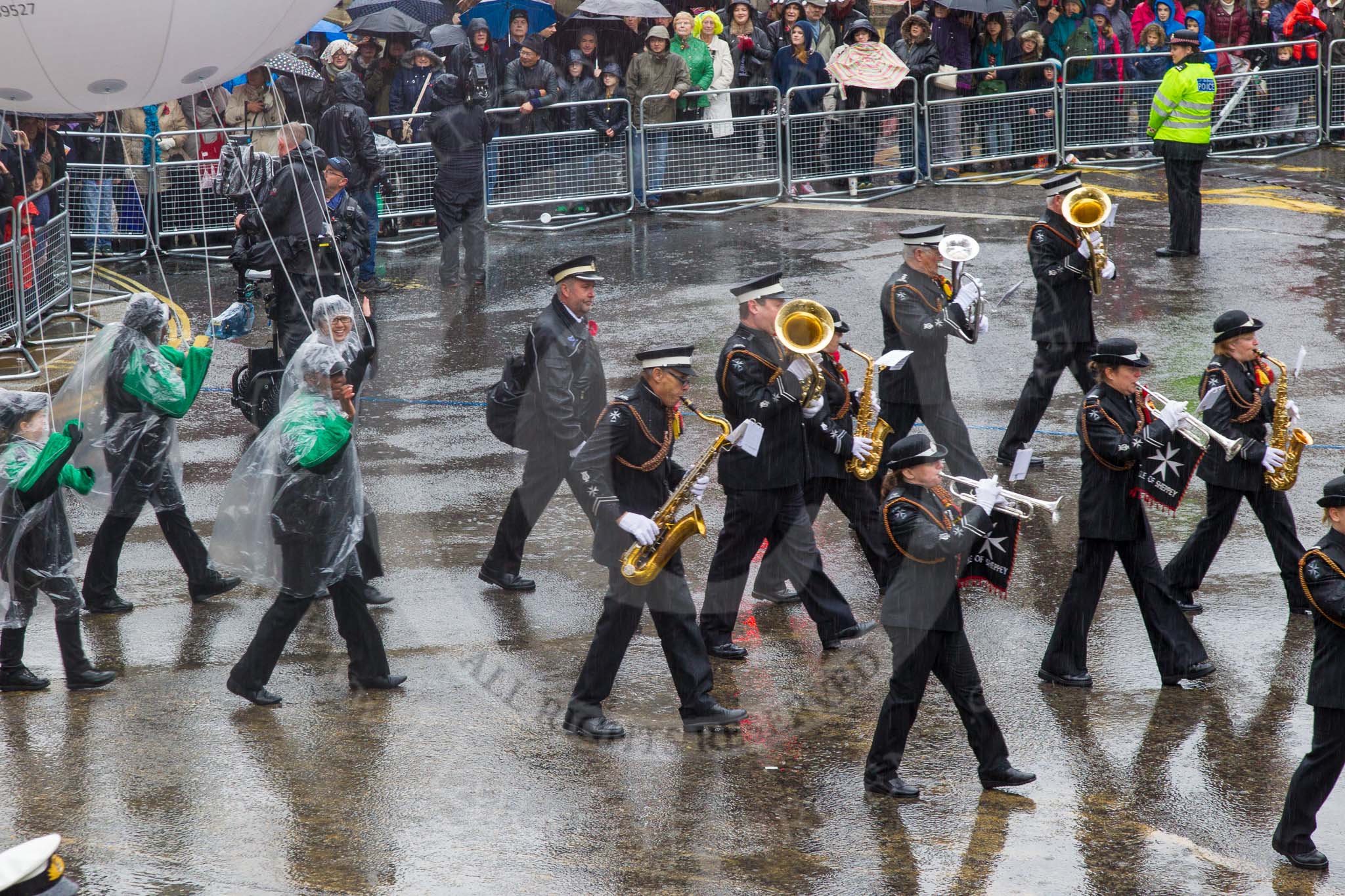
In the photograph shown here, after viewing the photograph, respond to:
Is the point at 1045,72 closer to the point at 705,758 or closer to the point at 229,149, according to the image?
the point at 229,149

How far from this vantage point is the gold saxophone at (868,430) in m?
8.77

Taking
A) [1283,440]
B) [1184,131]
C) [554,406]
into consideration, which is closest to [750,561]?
[554,406]

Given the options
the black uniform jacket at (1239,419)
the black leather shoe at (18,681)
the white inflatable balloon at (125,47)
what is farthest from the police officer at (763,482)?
the black leather shoe at (18,681)

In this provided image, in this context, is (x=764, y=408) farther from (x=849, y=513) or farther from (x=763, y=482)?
(x=849, y=513)

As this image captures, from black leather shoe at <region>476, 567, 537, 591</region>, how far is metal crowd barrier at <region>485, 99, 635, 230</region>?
8.46 metres

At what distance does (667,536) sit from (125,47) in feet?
10.3

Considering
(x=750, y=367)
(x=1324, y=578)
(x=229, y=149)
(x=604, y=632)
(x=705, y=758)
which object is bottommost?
(x=705, y=758)

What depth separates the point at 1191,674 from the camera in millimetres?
7730

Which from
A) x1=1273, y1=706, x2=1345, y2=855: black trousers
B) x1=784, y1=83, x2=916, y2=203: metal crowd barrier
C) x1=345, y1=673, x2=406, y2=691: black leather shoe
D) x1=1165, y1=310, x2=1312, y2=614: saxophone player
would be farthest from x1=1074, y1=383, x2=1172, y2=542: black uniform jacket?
x1=784, y1=83, x2=916, y2=203: metal crowd barrier

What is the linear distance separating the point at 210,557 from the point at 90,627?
0.72 meters

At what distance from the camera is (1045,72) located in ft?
59.8

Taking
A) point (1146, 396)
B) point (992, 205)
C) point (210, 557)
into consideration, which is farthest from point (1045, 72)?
point (210, 557)

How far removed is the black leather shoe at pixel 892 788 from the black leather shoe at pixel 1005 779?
0.95 feet

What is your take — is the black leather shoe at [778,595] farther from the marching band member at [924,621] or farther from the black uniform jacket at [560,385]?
the marching band member at [924,621]
